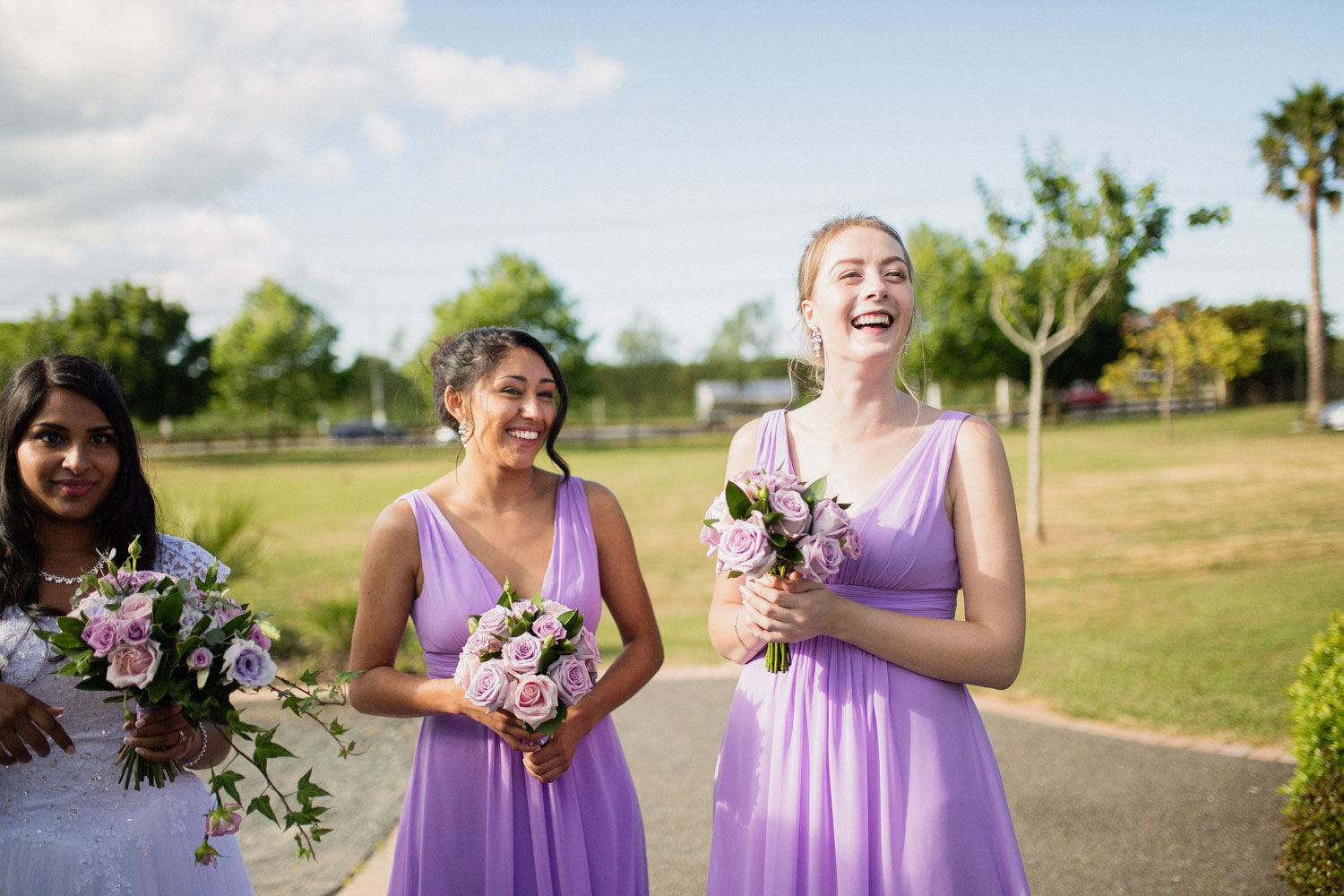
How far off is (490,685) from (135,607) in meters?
0.88

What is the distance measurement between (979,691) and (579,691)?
245 inches

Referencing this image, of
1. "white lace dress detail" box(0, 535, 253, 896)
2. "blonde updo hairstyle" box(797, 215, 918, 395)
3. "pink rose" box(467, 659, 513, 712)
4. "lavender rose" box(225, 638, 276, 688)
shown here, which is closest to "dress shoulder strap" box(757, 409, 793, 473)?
"blonde updo hairstyle" box(797, 215, 918, 395)

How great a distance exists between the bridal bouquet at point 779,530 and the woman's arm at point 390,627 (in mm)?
979

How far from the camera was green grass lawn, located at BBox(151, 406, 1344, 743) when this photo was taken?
761 cm

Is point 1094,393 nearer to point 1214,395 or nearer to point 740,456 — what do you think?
point 1214,395

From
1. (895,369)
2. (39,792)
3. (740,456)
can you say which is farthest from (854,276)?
(39,792)

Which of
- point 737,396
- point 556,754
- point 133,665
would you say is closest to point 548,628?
point 556,754

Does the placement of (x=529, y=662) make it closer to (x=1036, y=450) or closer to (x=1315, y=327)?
(x=1036, y=450)

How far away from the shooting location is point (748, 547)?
2219mm

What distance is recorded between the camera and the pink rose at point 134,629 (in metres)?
2.18

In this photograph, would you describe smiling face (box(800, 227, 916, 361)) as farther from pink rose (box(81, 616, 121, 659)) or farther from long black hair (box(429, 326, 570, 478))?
pink rose (box(81, 616, 121, 659))

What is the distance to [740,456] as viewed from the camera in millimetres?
2941

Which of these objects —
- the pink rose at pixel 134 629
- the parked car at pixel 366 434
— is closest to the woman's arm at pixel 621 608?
the pink rose at pixel 134 629

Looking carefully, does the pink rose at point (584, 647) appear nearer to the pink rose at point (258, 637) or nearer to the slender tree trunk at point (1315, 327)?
the pink rose at point (258, 637)
